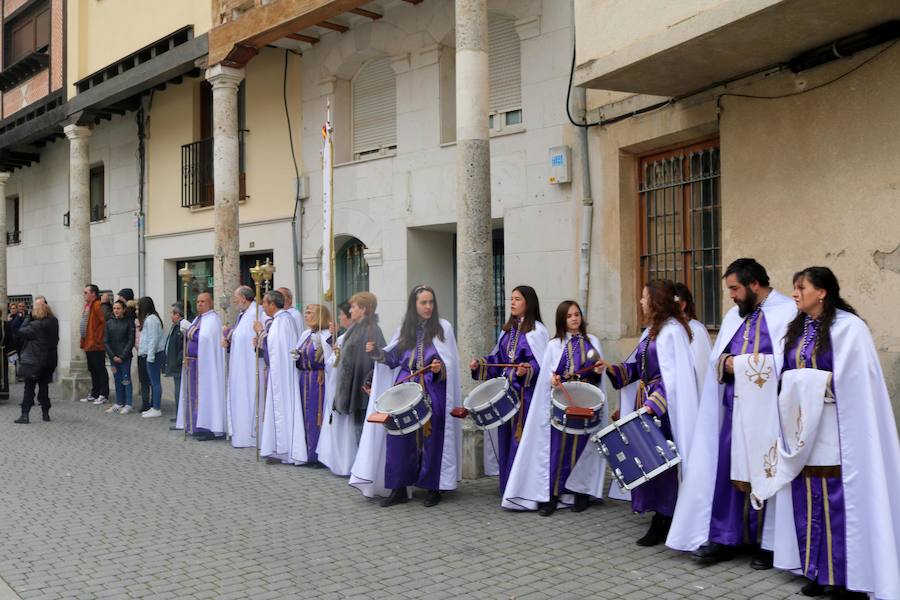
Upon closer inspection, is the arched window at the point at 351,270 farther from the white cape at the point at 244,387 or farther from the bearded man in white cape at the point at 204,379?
the white cape at the point at 244,387

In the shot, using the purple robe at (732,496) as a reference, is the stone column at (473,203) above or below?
above

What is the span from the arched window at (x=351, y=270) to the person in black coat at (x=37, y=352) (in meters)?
4.20

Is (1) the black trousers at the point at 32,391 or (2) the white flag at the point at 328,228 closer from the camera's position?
(2) the white flag at the point at 328,228

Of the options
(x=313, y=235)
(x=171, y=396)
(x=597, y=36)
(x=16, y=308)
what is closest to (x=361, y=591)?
(x=597, y=36)

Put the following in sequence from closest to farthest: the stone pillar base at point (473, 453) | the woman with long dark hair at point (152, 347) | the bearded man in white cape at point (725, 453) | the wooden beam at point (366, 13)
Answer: the bearded man in white cape at point (725, 453)
the stone pillar base at point (473, 453)
the wooden beam at point (366, 13)
the woman with long dark hair at point (152, 347)

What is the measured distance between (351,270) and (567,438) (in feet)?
23.7

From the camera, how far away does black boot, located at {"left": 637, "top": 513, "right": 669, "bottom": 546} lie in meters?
5.90

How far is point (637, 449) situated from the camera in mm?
5543

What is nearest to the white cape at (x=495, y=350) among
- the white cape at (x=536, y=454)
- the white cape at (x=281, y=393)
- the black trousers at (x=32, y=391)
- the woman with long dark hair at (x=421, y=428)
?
the white cape at (x=536, y=454)

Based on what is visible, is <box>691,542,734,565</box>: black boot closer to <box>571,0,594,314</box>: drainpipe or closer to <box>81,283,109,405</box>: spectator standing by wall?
<box>571,0,594,314</box>: drainpipe

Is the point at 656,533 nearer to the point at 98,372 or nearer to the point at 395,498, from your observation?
the point at 395,498

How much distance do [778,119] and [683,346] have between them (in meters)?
2.88

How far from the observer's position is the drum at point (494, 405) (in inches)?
264

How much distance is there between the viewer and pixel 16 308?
19703mm
